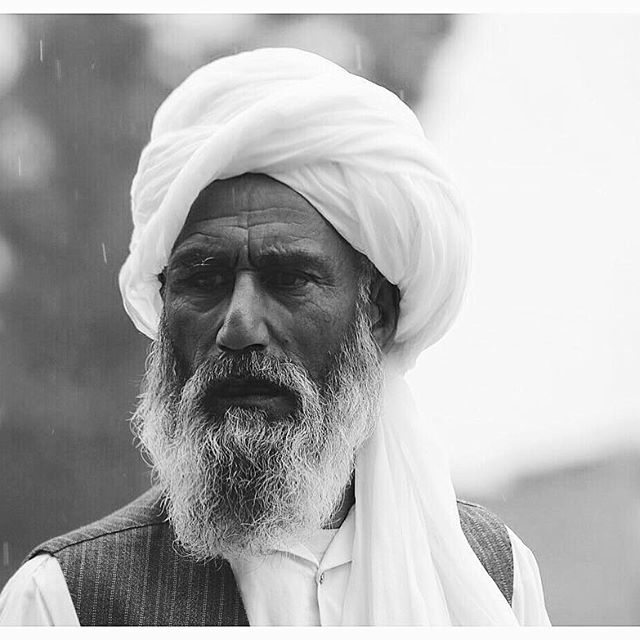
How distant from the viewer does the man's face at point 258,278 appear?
1.90 m

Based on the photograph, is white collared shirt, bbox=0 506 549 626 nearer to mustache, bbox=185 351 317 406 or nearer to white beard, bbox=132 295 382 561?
white beard, bbox=132 295 382 561

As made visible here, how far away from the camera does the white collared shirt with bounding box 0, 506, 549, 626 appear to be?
1864 mm

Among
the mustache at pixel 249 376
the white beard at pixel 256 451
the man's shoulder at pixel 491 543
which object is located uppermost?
the mustache at pixel 249 376

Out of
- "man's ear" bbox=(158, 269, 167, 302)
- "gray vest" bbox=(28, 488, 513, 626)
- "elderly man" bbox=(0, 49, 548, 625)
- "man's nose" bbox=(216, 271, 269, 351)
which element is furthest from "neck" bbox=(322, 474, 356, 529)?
"man's ear" bbox=(158, 269, 167, 302)

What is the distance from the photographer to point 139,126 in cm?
395

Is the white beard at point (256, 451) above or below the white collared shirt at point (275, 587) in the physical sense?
above

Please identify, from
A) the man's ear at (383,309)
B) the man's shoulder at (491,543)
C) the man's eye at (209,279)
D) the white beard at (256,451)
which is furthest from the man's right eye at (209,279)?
the man's shoulder at (491,543)

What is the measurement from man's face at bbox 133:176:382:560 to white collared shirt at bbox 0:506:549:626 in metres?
0.04

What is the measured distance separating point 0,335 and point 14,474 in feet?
1.73

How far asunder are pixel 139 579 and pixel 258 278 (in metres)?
0.60

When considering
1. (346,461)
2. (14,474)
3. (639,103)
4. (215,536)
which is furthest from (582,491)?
(14,474)

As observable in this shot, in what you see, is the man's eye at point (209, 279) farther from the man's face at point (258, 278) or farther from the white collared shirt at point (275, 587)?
the white collared shirt at point (275, 587)

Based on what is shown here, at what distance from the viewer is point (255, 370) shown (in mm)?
1860
